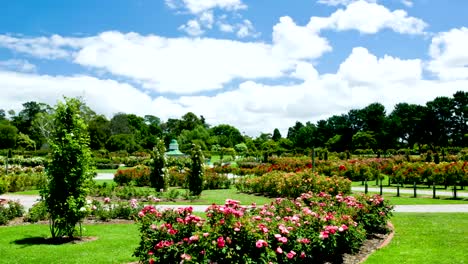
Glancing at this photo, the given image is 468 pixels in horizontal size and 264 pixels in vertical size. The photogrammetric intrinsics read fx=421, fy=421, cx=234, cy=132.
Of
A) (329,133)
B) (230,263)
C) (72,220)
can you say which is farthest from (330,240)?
(329,133)

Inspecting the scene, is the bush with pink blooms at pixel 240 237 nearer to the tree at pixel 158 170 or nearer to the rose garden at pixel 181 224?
the rose garden at pixel 181 224

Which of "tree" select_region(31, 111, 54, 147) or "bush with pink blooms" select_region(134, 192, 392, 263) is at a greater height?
"tree" select_region(31, 111, 54, 147)

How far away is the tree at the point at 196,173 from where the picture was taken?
64.7ft

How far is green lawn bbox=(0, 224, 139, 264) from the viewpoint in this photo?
8.34 m

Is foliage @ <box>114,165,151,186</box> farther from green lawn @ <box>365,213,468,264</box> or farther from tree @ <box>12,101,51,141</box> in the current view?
tree @ <box>12,101,51,141</box>

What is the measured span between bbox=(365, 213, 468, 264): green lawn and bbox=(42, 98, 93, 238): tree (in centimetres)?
673

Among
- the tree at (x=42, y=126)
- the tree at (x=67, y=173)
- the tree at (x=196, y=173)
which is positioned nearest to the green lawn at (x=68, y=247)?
the tree at (x=67, y=173)

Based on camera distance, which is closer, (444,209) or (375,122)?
(444,209)

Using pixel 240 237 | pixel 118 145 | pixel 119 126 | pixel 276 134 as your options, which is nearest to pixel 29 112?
pixel 119 126

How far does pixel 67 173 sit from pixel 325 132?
90.0 meters

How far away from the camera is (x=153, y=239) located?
6.77 metres

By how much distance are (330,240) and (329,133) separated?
90.4m

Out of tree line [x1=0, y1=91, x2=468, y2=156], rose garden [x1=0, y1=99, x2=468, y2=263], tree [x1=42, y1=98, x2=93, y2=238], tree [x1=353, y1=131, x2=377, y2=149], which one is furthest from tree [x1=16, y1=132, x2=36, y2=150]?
tree [x1=42, y1=98, x2=93, y2=238]

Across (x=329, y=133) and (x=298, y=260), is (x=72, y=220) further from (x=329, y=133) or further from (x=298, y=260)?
(x=329, y=133)
